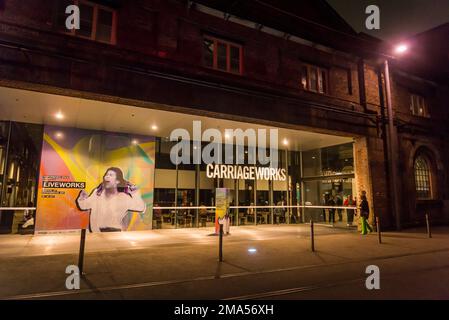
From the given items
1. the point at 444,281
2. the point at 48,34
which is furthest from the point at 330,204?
the point at 48,34

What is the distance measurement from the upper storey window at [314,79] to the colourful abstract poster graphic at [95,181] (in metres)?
8.15

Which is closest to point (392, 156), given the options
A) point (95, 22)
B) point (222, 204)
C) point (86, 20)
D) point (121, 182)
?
point (222, 204)

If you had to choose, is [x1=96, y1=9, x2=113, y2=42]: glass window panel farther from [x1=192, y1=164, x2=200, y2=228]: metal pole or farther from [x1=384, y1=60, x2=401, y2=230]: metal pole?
[x1=384, y1=60, x2=401, y2=230]: metal pole

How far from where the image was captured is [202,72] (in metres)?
11.1

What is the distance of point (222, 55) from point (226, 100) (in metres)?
2.26

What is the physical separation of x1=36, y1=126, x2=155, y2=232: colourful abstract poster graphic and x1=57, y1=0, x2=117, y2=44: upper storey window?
521 centimetres

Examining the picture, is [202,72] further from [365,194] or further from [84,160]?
[365,194]

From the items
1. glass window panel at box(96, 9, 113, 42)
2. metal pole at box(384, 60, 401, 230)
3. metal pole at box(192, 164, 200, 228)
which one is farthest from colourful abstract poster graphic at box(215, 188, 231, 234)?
metal pole at box(384, 60, 401, 230)

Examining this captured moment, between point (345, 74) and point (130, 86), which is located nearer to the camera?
point (130, 86)

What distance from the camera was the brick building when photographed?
9.27m

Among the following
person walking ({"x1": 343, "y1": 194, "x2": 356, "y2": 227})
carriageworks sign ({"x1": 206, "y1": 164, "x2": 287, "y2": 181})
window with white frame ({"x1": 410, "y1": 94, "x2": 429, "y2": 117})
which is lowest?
person walking ({"x1": 343, "y1": 194, "x2": 356, "y2": 227})

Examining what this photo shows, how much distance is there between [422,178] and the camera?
1723 centimetres

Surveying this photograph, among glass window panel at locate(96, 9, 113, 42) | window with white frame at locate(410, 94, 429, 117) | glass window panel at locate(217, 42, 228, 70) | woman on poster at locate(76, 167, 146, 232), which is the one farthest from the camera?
window with white frame at locate(410, 94, 429, 117)
